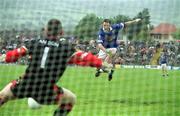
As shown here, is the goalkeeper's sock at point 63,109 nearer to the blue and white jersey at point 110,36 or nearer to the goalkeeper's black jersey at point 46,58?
the goalkeeper's black jersey at point 46,58

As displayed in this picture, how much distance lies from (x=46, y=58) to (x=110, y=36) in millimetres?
7683

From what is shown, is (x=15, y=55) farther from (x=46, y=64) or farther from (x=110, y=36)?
(x=110, y=36)

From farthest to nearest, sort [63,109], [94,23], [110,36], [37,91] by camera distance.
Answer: [94,23]
[110,36]
[63,109]
[37,91]

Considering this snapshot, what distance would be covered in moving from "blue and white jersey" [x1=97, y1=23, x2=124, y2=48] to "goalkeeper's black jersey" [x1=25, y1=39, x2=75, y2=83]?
23.2ft

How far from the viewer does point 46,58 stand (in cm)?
519

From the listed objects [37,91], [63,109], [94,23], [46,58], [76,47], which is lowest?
[63,109]

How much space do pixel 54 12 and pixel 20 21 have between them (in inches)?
64.7

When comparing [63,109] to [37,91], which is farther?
[63,109]

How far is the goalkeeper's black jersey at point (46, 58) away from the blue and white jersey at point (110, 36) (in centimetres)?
708

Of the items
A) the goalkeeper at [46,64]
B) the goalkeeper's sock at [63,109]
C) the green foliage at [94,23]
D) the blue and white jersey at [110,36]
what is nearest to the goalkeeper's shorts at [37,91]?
the goalkeeper at [46,64]

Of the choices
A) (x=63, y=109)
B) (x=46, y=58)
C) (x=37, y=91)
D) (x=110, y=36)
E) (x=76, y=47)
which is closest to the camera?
(x=46, y=58)

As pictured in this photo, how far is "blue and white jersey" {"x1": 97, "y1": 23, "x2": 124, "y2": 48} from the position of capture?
12.5 m

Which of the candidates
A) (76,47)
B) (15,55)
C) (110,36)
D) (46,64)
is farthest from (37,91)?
(110,36)

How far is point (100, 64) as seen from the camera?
5.21m
